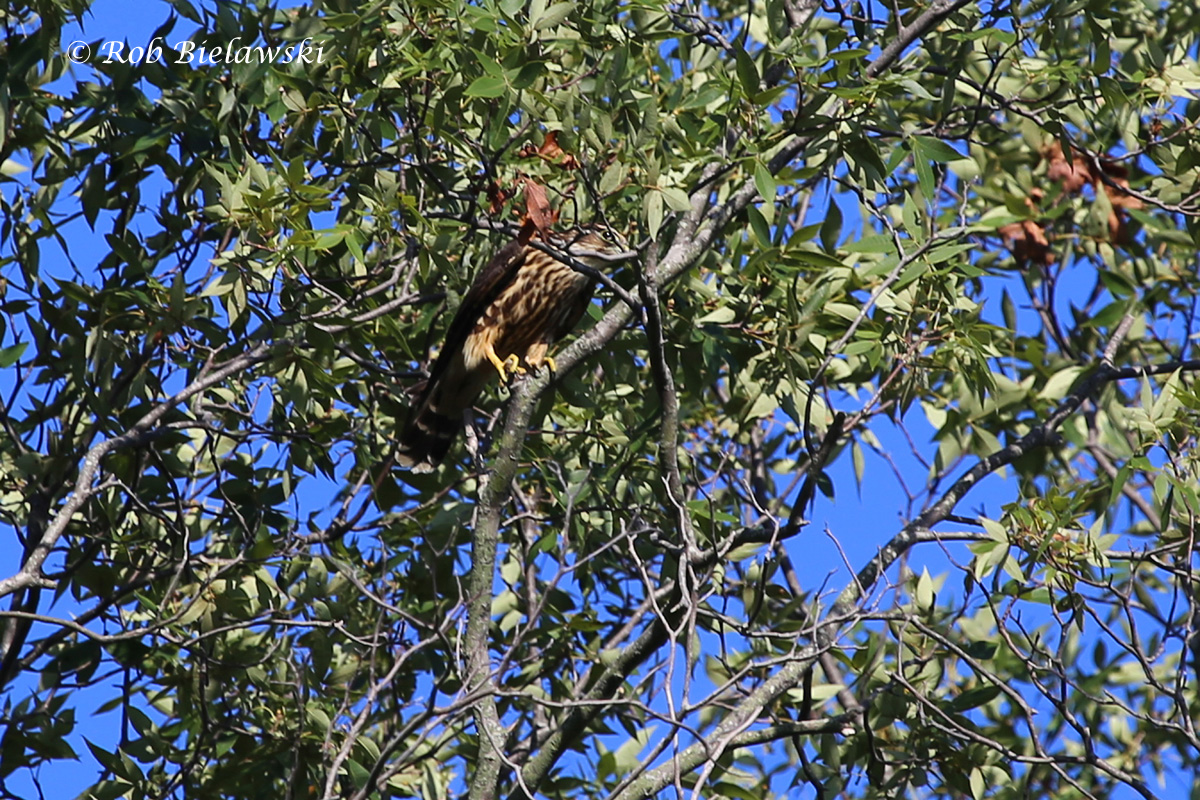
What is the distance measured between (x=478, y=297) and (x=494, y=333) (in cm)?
47

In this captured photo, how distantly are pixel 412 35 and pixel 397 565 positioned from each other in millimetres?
1605

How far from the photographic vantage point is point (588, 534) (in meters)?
4.02

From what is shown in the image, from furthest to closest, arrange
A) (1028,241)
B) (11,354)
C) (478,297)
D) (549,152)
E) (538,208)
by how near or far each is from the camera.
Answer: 1. (1028,241)
2. (478,297)
3. (11,354)
4. (549,152)
5. (538,208)

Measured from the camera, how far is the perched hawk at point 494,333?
14.6ft

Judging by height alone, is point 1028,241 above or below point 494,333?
above

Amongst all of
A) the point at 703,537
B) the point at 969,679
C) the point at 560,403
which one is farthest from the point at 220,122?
the point at 969,679

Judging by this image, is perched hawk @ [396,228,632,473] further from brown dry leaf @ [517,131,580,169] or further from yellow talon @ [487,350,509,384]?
brown dry leaf @ [517,131,580,169]

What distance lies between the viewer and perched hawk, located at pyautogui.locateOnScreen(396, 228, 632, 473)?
4.44m

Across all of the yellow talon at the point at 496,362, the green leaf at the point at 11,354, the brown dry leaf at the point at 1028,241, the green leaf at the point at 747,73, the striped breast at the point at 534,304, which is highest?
the brown dry leaf at the point at 1028,241

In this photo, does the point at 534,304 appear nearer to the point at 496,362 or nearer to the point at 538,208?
the point at 496,362

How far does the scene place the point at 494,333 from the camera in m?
4.87

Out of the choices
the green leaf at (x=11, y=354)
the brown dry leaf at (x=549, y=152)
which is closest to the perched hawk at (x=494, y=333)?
the brown dry leaf at (x=549, y=152)

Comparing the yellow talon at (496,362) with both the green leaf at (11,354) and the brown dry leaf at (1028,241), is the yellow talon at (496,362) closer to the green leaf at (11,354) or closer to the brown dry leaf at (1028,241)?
the green leaf at (11,354)

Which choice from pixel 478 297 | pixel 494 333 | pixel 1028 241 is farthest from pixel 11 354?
pixel 1028 241
